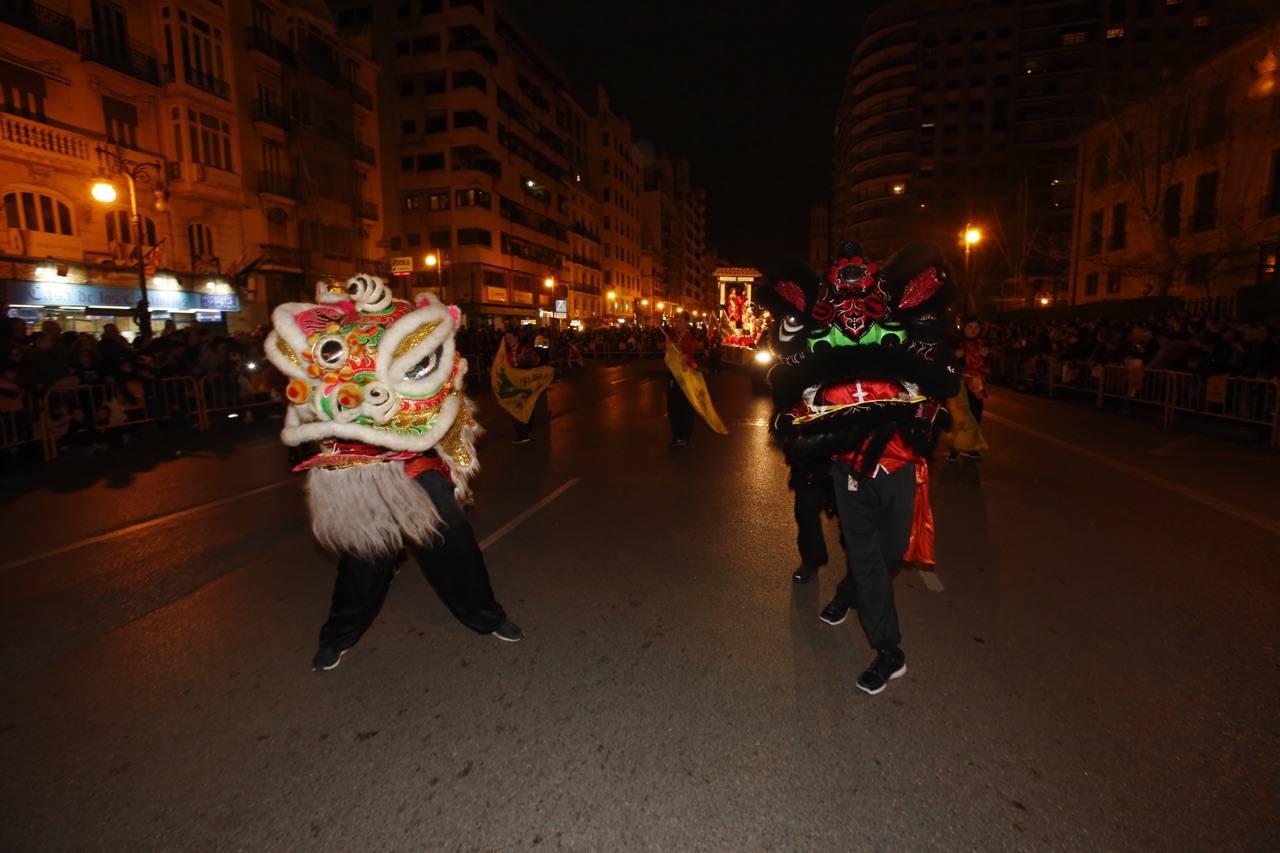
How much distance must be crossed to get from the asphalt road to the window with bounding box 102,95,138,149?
20.9m

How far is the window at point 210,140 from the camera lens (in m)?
22.8

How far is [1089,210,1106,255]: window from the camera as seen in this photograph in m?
29.6

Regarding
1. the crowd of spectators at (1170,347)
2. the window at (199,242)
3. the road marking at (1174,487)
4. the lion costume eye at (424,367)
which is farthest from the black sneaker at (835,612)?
the window at (199,242)

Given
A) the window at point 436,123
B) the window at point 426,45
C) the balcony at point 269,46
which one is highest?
the window at point 426,45

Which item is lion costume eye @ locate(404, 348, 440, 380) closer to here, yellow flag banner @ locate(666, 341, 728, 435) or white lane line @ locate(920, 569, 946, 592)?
white lane line @ locate(920, 569, 946, 592)

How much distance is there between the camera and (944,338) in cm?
319

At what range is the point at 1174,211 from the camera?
2480 cm

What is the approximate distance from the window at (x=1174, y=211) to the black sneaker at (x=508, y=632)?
95.3 ft

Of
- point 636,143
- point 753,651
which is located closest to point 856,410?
point 753,651

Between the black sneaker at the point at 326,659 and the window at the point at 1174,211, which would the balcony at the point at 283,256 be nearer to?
the black sneaker at the point at 326,659

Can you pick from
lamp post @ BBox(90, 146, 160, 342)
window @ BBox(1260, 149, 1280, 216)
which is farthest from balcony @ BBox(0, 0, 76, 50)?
window @ BBox(1260, 149, 1280, 216)

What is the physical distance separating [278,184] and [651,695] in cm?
3016

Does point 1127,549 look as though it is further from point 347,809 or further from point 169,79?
point 169,79

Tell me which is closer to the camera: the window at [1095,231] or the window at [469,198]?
the window at [1095,231]
